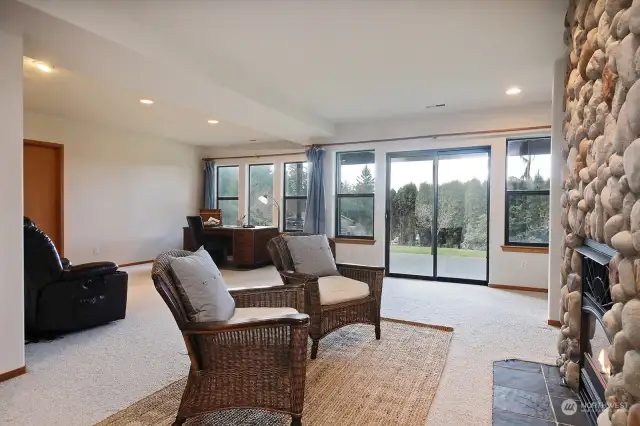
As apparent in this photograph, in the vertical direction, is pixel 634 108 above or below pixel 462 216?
above

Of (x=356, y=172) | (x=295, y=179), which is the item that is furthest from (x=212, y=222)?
(x=356, y=172)

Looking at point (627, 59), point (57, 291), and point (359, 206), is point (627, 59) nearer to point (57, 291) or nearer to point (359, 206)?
point (57, 291)

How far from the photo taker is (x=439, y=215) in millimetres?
5551

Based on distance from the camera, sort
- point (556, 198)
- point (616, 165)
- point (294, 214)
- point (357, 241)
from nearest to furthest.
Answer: point (616, 165), point (556, 198), point (357, 241), point (294, 214)

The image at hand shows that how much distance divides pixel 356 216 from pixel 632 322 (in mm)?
5126

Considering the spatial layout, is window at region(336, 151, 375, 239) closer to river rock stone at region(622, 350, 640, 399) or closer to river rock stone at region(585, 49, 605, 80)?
river rock stone at region(585, 49, 605, 80)

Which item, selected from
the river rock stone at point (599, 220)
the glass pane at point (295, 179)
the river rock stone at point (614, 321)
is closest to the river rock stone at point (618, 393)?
the river rock stone at point (614, 321)

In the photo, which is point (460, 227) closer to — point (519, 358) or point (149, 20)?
point (519, 358)

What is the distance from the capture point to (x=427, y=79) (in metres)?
3.88

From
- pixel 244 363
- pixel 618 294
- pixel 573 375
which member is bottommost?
pixel 573 375

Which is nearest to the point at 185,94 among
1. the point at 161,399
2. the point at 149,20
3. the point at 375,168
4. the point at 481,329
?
the point at 149,20

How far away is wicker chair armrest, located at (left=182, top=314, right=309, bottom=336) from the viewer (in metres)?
1.66

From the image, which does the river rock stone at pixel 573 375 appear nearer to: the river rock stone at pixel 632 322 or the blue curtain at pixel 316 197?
the river rock stone at pixel 632 322

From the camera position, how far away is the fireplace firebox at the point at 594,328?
1.64 meters
